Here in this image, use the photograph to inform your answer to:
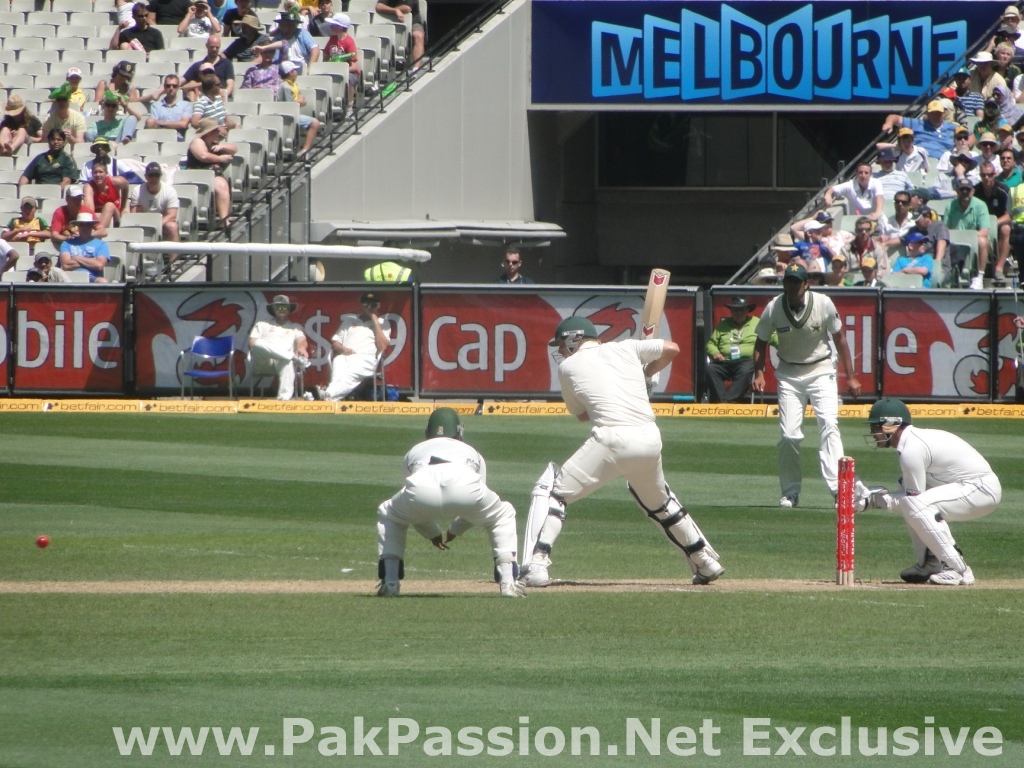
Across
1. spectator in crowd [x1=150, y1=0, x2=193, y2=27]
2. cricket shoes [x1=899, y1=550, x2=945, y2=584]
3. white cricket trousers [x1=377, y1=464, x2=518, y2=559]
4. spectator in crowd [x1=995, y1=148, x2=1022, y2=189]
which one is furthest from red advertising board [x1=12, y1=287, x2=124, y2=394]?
cricket shoes [x1=899, y1=550, x2=945, y2=584]

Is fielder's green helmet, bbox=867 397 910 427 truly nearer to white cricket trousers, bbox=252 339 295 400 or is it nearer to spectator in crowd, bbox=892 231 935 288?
white cricket trousers, bbox=252 339 295 400

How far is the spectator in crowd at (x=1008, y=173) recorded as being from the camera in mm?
25234

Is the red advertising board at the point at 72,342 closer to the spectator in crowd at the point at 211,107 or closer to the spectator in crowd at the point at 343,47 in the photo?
the spectator in crowd at the point at 211,107

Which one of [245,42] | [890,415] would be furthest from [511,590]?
[245,42]

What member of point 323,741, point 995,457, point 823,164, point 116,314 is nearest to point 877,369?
point 995,457

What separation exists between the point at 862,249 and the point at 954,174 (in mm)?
2544

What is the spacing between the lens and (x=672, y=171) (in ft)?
117

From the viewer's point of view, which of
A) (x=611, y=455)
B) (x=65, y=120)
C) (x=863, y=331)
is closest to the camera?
(x=611, y=455)

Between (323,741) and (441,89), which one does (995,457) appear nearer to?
(323,741)

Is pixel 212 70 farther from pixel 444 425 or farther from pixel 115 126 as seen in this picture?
pixel 444 425

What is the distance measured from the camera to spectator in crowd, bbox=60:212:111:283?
25.1m

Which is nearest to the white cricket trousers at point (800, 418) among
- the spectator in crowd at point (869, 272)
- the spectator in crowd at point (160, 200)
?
the spectator in crowd at point (869, 272)

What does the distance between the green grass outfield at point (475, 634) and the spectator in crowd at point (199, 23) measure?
1625 centimetres

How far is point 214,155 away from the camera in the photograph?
90.6 ft
